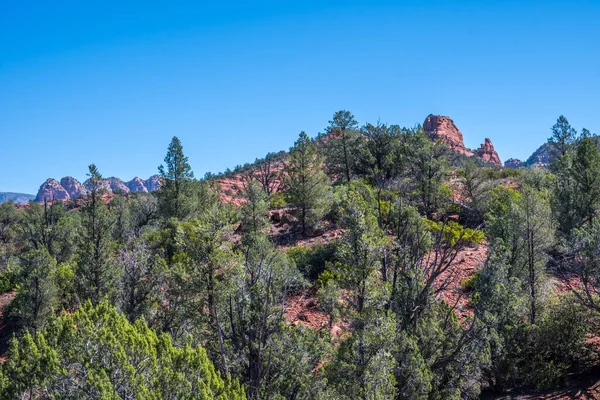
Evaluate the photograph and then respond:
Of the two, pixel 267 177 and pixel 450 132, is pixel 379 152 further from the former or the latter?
pixel 450 132

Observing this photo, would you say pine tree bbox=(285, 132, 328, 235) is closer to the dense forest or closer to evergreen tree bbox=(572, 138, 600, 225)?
the dense forest

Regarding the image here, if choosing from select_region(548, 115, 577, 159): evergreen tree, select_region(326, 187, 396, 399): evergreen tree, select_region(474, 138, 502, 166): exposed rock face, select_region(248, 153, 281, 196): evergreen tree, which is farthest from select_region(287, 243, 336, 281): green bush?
select_region(474, 138, 502, 166): exposed rock face

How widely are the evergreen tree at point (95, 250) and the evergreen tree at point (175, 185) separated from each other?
32.8ft

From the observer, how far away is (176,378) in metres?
9.66

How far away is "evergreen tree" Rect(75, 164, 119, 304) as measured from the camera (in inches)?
882

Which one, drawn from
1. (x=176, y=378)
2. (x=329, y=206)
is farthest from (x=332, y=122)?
(x=176, y=378)

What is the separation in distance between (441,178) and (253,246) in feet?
67.1

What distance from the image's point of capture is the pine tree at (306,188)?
3234cm

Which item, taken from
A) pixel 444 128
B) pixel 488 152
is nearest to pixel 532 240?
pixel 444 128

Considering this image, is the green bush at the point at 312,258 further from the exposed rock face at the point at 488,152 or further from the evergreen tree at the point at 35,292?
the exposed rock face at the point at 488,152

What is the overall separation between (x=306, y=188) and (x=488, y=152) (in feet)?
542

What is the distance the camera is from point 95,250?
22734 millimetres

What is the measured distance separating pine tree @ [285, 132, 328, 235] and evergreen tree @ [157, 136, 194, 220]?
9110mm

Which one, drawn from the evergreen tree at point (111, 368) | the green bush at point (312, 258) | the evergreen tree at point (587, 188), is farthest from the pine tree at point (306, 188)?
the evergreen tree at point (111, 368)
